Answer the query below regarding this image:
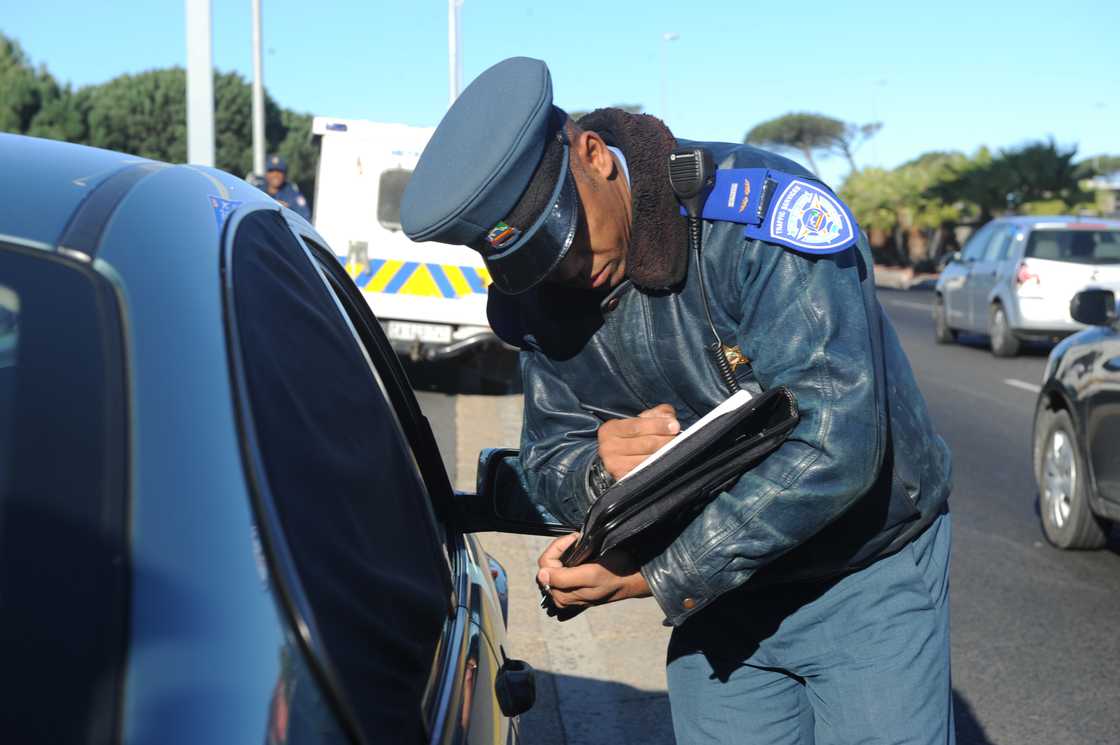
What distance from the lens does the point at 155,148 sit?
198 ft

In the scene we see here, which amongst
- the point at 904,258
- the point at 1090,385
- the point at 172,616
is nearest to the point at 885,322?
the point at 172,616

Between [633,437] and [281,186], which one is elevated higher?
[633,437]

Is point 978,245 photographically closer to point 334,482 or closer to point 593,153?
point 593,153

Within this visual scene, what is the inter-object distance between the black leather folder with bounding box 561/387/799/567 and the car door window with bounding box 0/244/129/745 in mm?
848

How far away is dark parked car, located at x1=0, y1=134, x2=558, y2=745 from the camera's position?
108cm

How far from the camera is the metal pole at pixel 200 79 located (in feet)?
31.9

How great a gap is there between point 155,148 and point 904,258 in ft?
108

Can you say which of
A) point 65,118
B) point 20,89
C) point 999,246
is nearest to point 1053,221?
point 999,246

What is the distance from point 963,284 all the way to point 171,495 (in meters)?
17.8

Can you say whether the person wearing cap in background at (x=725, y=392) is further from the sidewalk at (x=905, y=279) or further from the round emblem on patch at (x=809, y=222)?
the sidewalk at (x=905, y=279)

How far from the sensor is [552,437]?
238 centimetres

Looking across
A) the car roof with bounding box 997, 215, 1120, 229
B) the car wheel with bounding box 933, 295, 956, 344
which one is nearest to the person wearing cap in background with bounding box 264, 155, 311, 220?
the car roof with bounding box 997, 215, 1120, 229

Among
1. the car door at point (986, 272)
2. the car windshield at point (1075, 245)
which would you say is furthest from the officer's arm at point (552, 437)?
the car door at point (986, 272)

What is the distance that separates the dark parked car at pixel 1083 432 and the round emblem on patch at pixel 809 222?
15.0 ft
